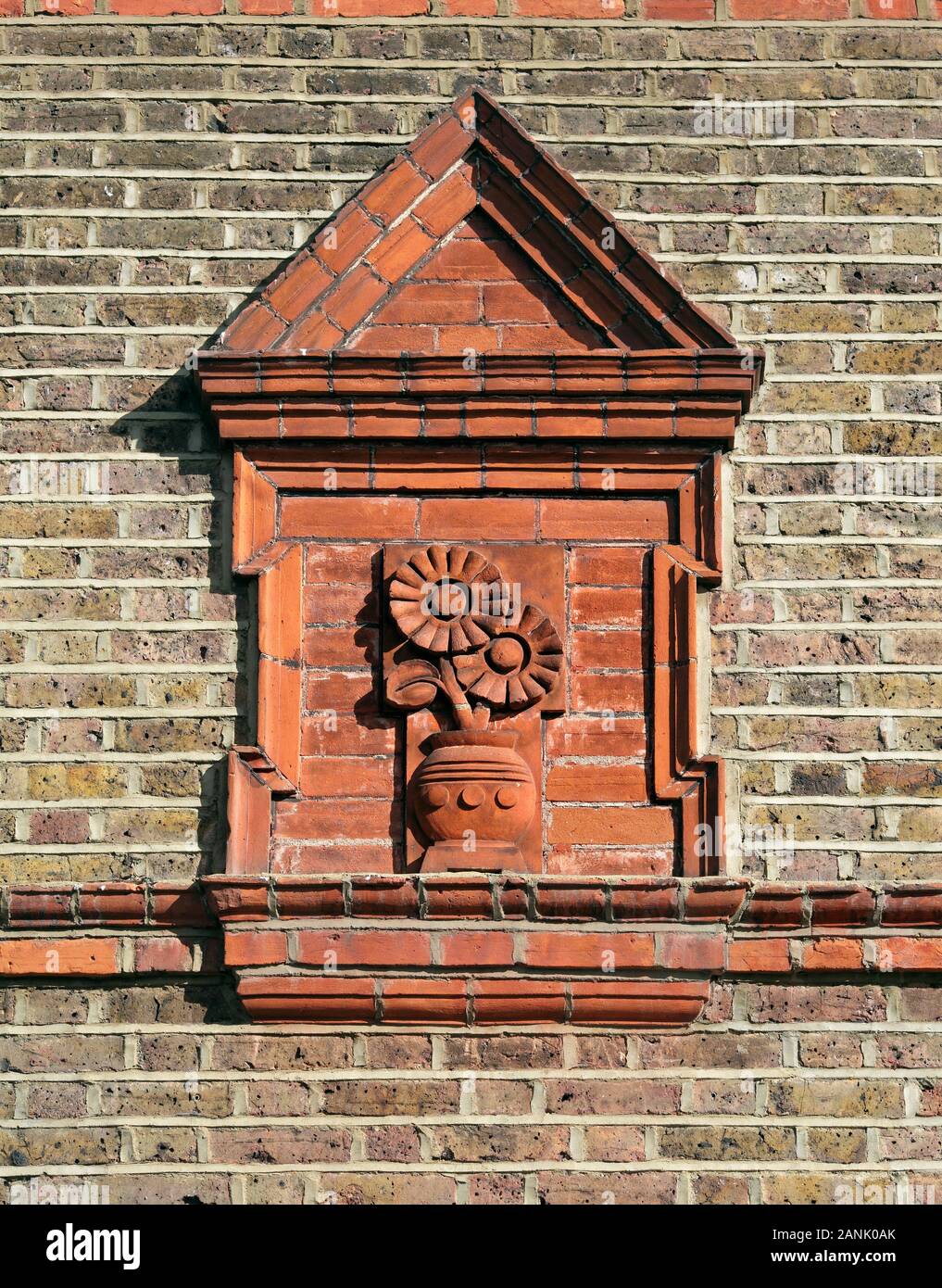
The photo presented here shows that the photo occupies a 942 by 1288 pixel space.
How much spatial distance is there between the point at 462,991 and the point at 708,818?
90 cm

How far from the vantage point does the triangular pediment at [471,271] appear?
7422 millimetres

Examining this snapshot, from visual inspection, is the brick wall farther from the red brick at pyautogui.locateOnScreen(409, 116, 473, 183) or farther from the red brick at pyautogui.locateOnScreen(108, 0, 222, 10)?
the red brick at pyautogui.locateOnScreen(409, 116, 473, 183)

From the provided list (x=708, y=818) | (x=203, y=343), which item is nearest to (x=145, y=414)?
(x=203, y=343)

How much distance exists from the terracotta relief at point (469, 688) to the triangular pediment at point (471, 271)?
79 centimetres

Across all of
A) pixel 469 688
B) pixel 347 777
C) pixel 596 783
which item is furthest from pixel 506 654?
pixel 347 777

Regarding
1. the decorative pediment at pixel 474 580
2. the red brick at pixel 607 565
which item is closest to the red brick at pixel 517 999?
the decorative pediment at pixel 474 580

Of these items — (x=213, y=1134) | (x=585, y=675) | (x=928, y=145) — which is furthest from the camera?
(x=928, y=145)

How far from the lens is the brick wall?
22.2ft

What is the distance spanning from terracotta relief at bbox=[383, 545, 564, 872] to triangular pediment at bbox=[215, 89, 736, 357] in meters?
0.79

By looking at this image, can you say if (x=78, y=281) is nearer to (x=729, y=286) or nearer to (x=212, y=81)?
(x=212, y=81)

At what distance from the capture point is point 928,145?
7.78 meters

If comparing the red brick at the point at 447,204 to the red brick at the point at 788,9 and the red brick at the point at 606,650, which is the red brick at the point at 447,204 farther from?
the red brick at the point at 606,650

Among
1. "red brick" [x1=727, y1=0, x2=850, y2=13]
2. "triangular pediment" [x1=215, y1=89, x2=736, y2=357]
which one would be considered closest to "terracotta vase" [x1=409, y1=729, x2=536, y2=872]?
"triangular pediment" [x1=215, y1=89, x2=736, y2=357]

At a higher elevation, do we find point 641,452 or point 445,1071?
point 641,452
